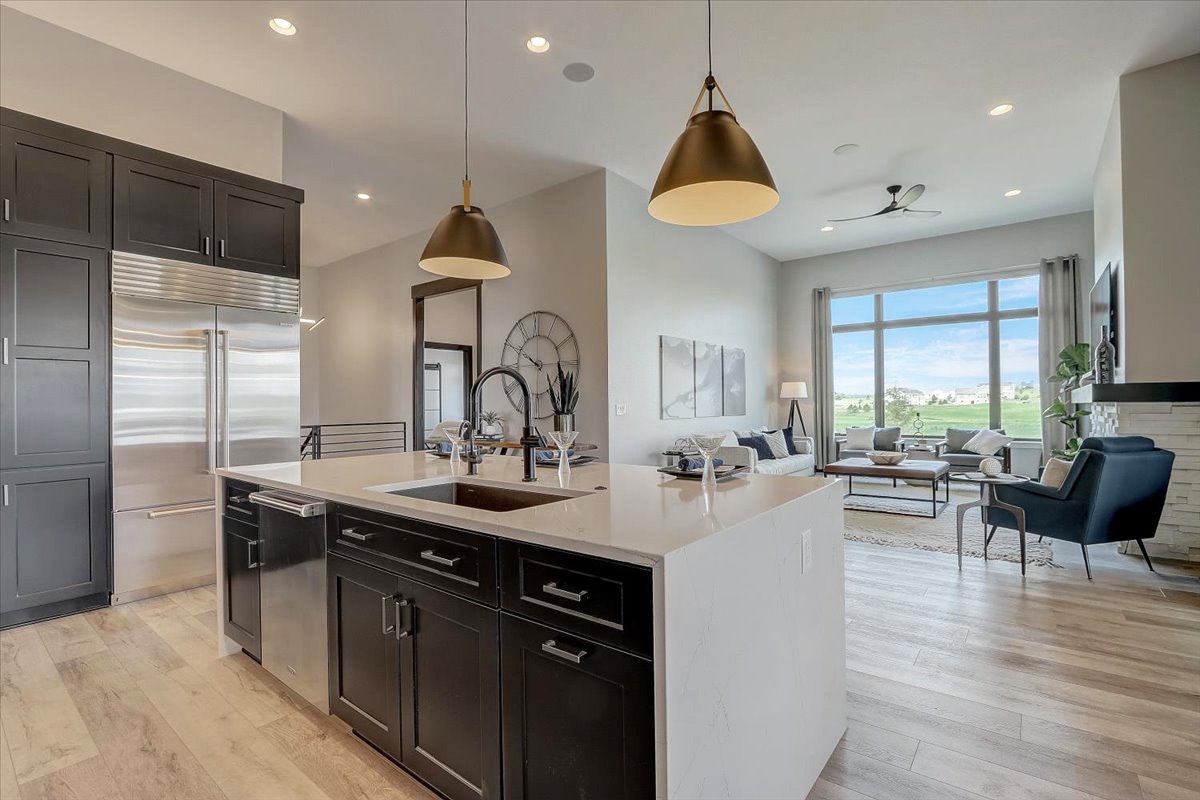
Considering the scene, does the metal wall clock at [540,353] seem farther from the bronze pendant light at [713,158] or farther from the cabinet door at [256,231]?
the bronze pendant light at [713,158]

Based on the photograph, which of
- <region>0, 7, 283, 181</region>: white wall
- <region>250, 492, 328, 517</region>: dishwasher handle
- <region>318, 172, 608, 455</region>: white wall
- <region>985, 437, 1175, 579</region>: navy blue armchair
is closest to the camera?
<region>250, 492, 328, 517</region>: dishwasher handle

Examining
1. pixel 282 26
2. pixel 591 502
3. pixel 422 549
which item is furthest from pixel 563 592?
pixel 282 26

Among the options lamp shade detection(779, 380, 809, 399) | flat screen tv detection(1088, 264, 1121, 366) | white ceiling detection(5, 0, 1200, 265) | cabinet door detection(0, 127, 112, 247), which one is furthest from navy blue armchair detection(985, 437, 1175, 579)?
cabinet door detection(0, 127, 112, 247)

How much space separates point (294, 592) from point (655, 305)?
4.52m

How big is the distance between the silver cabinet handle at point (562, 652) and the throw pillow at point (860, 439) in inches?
307

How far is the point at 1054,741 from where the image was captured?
76.7 inches

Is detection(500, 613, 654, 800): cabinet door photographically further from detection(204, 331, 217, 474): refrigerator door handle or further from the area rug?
the area rug

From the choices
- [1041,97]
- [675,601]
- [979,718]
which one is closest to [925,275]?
[1041,97]

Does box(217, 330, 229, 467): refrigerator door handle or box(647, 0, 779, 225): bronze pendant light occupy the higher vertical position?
box(647, 0, 779, 225): bronze pendant light

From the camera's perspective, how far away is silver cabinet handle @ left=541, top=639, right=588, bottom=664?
3.94ft

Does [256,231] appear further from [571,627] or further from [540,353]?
[571,627]

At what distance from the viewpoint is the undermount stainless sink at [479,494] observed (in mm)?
2035

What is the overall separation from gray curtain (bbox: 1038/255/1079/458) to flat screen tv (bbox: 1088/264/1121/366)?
1390mm

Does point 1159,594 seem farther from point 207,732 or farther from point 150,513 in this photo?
point 150,513
